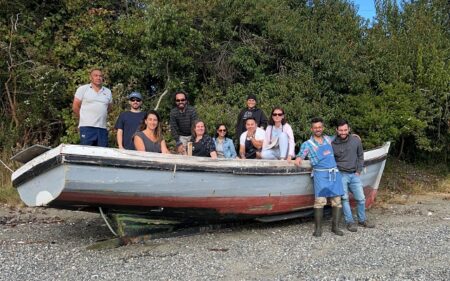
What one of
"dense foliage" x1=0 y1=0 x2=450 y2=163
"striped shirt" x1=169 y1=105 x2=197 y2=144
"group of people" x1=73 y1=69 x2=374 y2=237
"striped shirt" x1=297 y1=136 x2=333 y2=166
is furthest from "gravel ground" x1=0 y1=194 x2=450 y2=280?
"dense foliage" x1=0 y1=0 x2=450 y2=163

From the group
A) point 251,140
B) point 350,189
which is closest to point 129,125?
point 251,140

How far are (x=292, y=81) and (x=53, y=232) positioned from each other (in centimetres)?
657

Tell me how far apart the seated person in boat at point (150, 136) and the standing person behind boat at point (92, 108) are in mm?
901

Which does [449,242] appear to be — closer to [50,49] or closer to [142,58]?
[142,58]

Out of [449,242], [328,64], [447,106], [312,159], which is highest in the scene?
[328,64]

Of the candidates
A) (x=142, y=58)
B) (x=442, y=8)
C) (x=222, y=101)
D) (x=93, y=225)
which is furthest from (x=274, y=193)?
(x=442, y=8)

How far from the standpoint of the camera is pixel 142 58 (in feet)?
38.8

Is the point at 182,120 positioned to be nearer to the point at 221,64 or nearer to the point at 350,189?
the point at 350,189

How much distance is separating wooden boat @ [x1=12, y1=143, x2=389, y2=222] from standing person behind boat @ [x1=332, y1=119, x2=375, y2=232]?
0.49m

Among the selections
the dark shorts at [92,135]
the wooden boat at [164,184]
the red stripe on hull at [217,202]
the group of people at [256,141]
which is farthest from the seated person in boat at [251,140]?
the dark shorts at [92,135]

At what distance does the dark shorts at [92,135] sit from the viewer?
719cm

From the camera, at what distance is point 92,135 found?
723cm

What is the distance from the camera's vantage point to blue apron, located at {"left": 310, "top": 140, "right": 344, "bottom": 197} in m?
7.10

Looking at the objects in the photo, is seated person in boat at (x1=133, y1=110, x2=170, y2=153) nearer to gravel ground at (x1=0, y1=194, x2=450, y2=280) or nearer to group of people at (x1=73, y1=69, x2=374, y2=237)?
group of people at (x1=73, y1=69, x2=374, y2=237)
